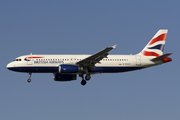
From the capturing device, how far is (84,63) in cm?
5341

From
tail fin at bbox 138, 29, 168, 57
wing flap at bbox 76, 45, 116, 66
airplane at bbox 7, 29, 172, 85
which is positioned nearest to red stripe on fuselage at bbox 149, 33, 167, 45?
tail fin at bbox 138, 29, 168, 57

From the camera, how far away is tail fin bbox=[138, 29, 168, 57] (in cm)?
5853

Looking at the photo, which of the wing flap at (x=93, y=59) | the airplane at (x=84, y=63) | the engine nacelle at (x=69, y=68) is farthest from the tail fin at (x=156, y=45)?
the engine nacelle at (x=69, y=68)

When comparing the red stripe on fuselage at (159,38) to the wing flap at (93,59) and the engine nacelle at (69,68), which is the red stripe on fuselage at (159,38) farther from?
the engine nacelle at (69,68)

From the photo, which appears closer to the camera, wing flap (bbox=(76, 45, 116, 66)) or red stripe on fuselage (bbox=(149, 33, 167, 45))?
wing flap (bbox=(76, 45, 116, 66))

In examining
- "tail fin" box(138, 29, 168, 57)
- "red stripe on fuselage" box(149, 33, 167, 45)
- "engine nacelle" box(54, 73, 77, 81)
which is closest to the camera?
"engine nacelle" box(54, 73, 77, 81)

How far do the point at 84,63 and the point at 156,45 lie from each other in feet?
44.1

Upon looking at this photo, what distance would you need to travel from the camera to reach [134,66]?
5644 cm

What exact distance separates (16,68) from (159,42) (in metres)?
23.5

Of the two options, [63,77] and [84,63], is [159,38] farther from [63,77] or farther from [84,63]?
[63,77]

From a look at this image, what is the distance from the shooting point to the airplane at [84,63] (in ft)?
174

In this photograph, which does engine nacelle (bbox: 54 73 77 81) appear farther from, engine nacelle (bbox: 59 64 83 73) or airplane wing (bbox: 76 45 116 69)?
airplane wing (bbox: 76 45 116 69)

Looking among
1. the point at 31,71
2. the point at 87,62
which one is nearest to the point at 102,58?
the point at 87,62

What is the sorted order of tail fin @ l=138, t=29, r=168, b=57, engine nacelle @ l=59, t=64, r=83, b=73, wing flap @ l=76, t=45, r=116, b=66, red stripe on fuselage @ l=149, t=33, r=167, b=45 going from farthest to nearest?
red stripe on fuselage @ l=149, t=33, r=167, b=45, tail fin @ l=138, t=29, r=168, b=57, engine nacelle @ l=59, t=64, r=83, b=73, wing flap @ l=76, t=45, r=116, b=66
